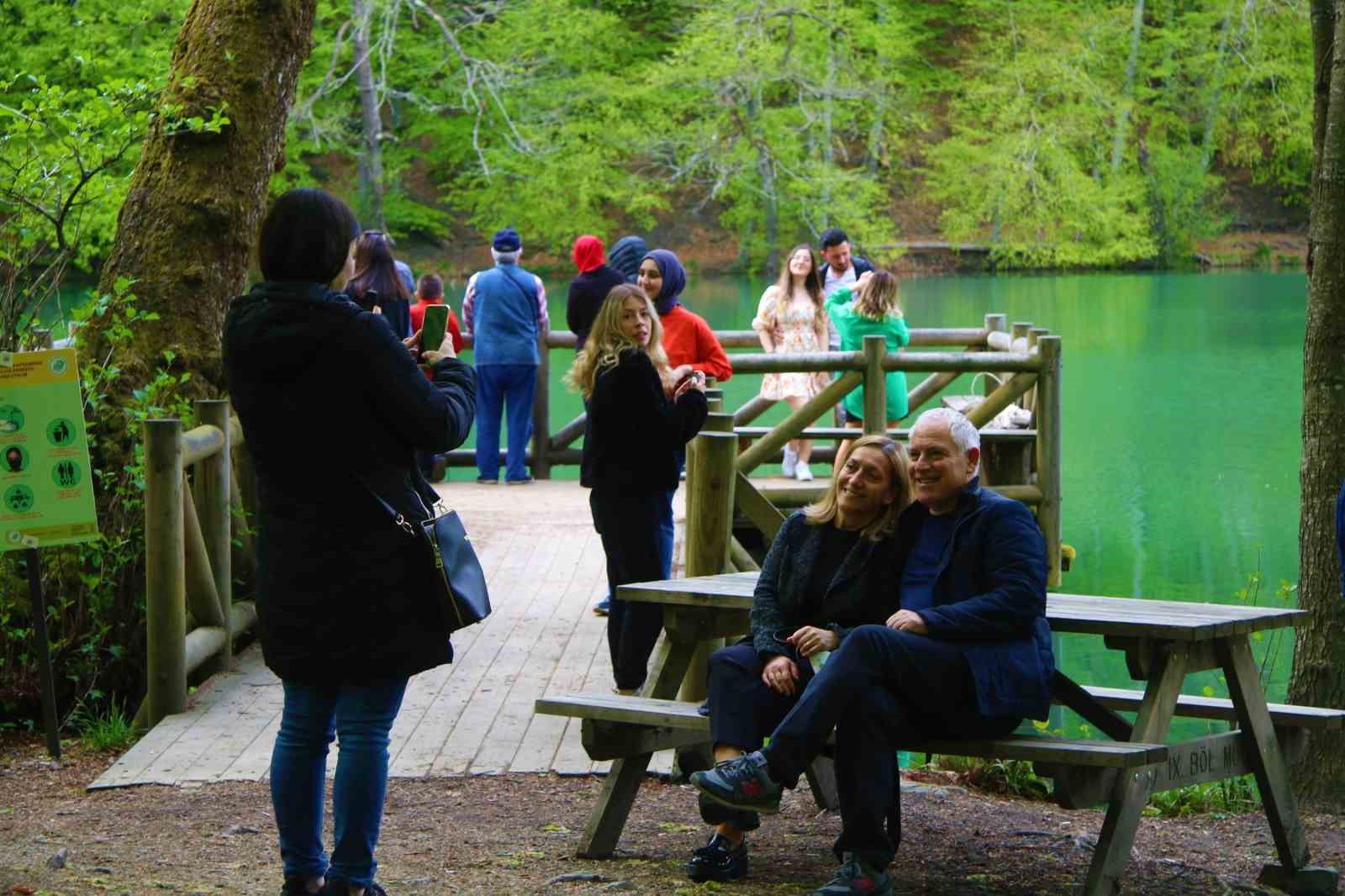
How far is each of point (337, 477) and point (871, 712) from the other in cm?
129

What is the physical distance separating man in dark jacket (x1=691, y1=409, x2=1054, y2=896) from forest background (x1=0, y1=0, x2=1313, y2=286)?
31.8 meters

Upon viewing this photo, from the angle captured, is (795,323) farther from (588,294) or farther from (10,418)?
(10,418)

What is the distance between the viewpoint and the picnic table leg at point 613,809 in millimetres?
4582

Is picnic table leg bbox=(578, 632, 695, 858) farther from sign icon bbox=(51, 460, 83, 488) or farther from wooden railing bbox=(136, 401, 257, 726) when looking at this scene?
sign icon bbox=(51, 460, 83, 488)

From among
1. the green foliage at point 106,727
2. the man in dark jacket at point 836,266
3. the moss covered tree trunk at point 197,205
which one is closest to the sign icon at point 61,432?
the green foliage at point 106,727

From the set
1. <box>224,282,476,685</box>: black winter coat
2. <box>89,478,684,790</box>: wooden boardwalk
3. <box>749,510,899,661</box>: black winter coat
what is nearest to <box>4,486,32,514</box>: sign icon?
<box>89,478,684,790</box>: wooden boardwalk

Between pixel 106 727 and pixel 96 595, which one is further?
pixel 96 595

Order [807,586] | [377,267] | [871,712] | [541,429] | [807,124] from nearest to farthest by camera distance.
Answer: [871,712], [807,586], [377,267], [541,429], [807,124]

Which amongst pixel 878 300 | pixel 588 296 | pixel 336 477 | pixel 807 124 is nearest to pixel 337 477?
pixel 336 477

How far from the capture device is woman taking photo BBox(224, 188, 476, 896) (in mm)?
3592

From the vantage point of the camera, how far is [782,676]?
167 inches

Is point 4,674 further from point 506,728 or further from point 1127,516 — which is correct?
point 1127,516

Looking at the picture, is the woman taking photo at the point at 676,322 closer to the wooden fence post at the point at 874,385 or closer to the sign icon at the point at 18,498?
the wooden fence post at the point at 874,385

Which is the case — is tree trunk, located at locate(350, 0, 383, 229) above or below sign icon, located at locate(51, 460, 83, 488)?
above
